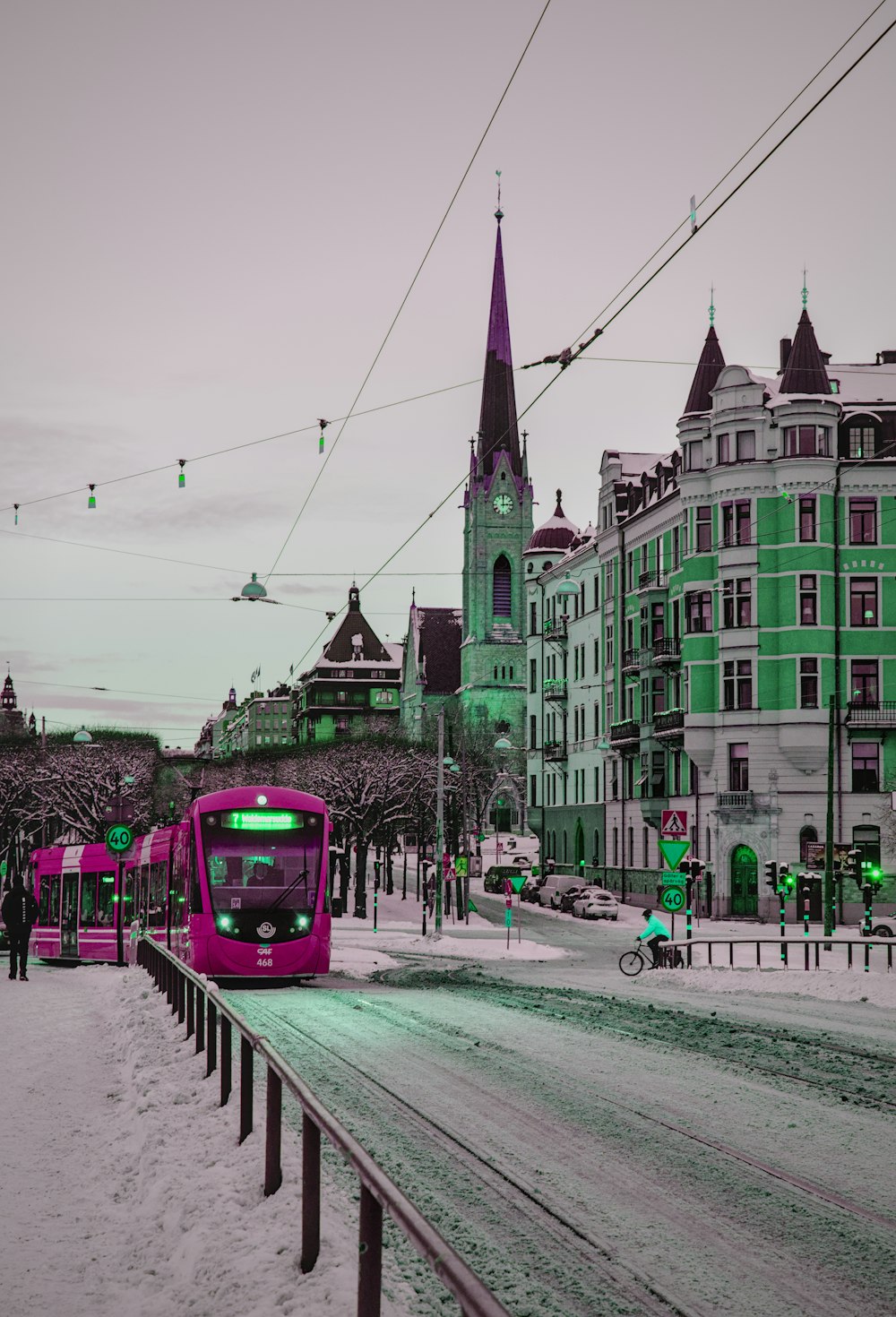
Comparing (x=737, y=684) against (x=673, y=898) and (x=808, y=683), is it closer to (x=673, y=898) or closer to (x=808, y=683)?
(x=808, y=683)

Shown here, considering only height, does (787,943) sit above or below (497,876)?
above

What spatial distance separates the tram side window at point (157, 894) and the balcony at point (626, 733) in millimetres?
39614

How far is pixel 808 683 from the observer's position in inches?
2307

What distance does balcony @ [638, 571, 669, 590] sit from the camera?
2589 inches

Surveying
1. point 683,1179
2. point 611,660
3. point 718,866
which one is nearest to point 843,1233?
point 683,1179

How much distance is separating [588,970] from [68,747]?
216ft

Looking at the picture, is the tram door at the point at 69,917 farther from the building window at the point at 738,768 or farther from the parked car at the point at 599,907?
the building window at the point at 738,768

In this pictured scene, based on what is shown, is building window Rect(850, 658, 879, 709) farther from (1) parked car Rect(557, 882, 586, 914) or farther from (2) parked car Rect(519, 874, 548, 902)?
(2) parked car Rect(519, 874, 548, 902)

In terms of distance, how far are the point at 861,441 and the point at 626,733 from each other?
1703cm

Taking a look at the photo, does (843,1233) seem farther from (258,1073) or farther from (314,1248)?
(258,1073)

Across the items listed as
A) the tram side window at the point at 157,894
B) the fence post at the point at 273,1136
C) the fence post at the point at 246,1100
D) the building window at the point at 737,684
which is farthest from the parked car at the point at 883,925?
the fence post at the point at 273,1136

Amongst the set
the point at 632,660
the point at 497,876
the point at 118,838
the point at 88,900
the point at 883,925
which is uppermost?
the point at 632,660

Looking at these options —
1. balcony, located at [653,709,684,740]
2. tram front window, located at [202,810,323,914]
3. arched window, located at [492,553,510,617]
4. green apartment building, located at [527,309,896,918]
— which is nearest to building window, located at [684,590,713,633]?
green apartment building, located at [527,309,896,918]

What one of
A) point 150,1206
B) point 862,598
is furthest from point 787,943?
point 862,598
